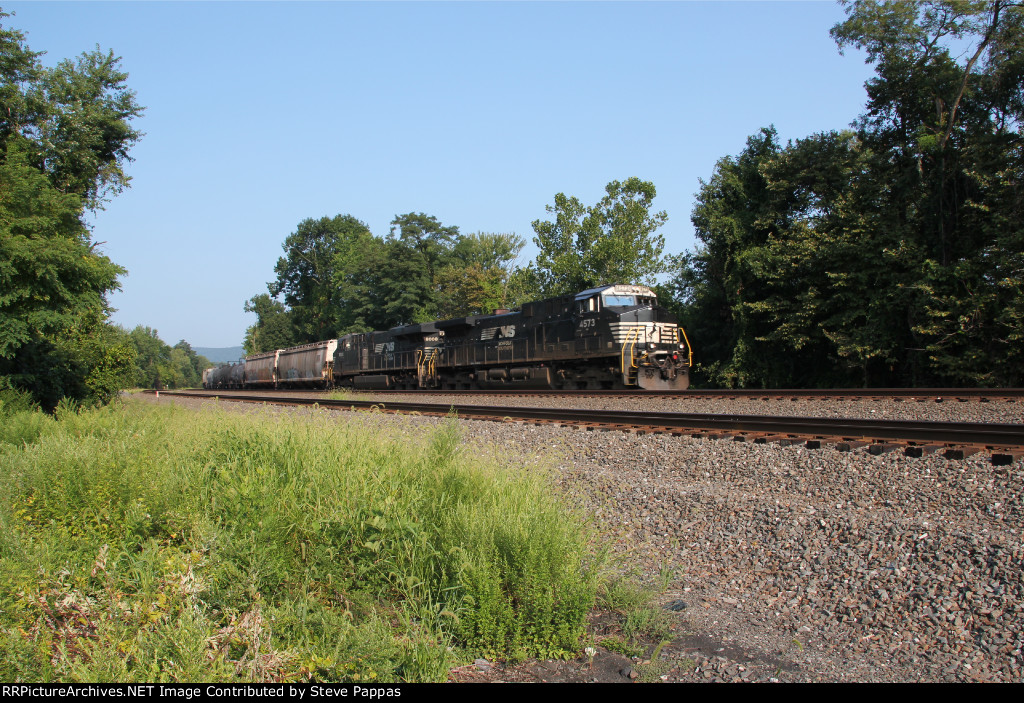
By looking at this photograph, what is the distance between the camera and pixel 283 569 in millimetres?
4516

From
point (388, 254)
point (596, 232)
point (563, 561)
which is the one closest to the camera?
point (563, 561)

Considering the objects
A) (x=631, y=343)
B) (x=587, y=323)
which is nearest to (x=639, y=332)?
(x=631, y=343)

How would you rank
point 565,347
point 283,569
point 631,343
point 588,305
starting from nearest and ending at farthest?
point 283,569 → point 631,343 → point 588,305 → point 565,347

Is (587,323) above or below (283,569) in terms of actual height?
above

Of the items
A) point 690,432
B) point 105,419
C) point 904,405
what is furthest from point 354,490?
point 904,405

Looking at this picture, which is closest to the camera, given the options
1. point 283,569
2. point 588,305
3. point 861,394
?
point 283,569

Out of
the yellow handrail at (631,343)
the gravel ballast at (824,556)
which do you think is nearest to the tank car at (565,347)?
the yellow handrail at (631,343)

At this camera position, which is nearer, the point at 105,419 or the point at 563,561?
the point at 563,561

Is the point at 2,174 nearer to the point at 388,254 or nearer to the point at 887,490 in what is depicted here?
the point at 887,490

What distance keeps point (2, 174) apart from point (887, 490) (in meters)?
18.2

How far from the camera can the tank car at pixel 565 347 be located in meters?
19.4

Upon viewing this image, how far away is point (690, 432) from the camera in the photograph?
30.9ft

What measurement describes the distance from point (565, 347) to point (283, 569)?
1714 cm

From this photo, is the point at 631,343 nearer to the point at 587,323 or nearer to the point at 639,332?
the point at 639,332
